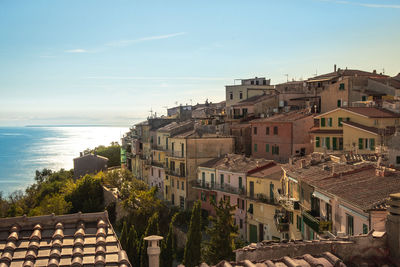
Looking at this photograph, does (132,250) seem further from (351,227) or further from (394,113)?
(394,113)

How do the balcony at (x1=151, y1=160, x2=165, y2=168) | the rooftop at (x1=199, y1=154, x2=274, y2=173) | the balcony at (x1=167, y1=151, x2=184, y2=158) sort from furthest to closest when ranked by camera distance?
the balcony at (x1=151, y1=160, x2=165, y2=168) < the balcony at (x1=167, y1=151, x2=184, y2=158) < the rooftop at (x1=199, y1=154, x2=274, y2=173)

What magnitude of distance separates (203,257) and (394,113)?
50.6 feet

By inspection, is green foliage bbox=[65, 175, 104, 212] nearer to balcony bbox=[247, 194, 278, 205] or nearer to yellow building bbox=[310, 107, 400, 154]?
balcony bbox=[247, 194, 278, 205]

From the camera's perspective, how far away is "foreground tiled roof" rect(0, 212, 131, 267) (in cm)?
829

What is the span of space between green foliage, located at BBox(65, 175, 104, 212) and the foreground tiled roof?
38113 mm

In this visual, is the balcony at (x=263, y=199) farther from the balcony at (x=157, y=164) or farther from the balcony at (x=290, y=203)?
the balcony at (x=157, y=164)

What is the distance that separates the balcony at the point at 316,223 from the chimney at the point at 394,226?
11370 mm

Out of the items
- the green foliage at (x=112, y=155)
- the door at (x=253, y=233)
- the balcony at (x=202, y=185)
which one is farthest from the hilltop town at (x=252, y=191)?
the green foliage at (x=112, y=155)

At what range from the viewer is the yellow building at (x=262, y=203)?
104 ft

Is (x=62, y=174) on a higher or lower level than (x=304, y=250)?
lower

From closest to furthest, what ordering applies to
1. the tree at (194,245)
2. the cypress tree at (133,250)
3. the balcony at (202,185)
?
1. the tree at (194,245)
2. the cypress tree at (133,250)
3. the balcony at (202,185)

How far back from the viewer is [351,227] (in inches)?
656

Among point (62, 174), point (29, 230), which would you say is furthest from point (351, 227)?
point (62, 174)

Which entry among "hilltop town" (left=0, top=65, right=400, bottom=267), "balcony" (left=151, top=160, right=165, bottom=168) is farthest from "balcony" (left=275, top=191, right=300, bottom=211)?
"balcony" (left=151, top=160, right=165, bottom=168)
